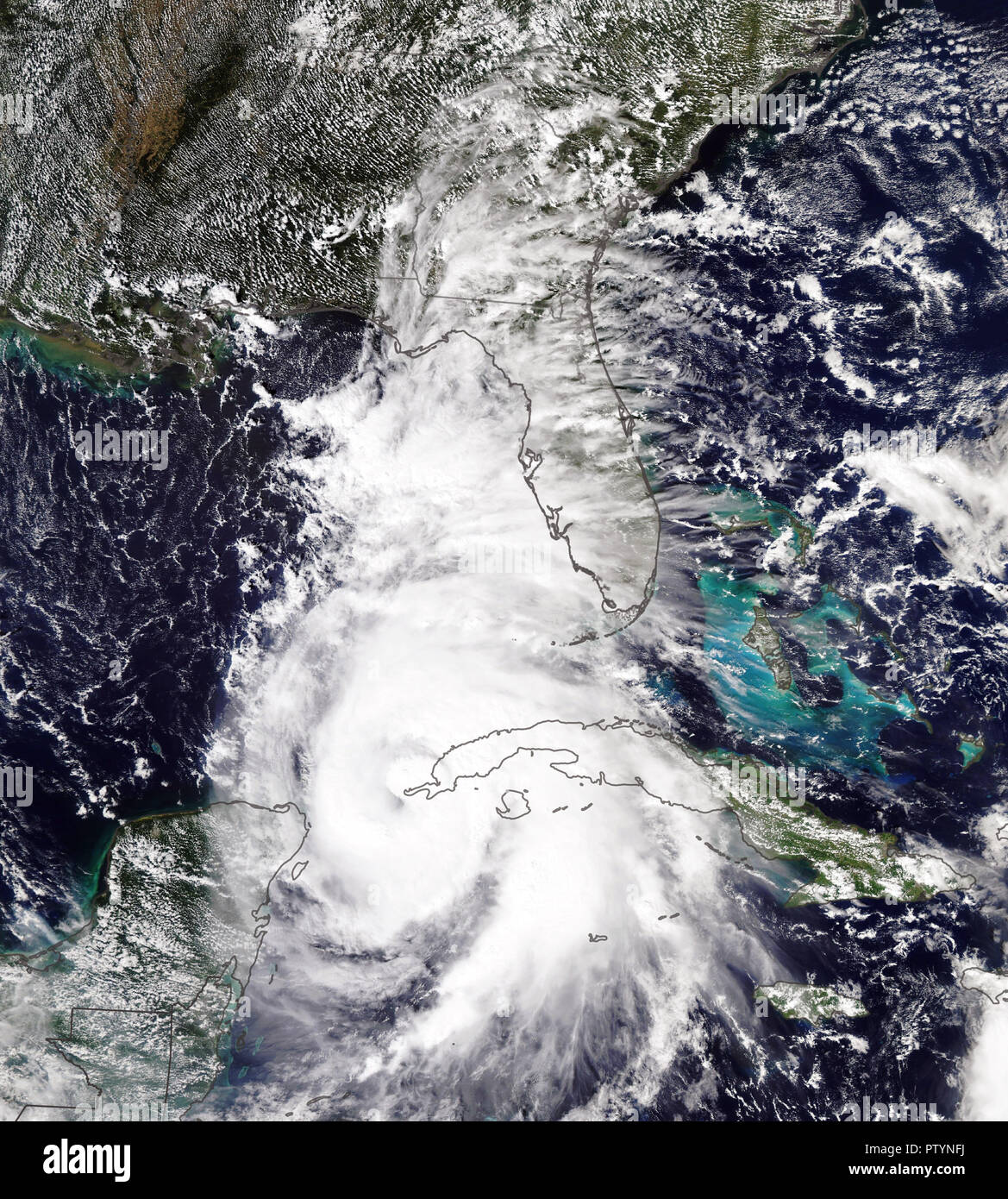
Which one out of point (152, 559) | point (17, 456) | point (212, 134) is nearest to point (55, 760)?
point (152, 559)
